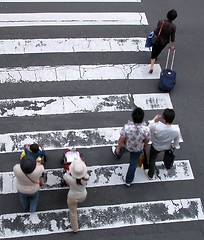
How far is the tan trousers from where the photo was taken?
6570 mm

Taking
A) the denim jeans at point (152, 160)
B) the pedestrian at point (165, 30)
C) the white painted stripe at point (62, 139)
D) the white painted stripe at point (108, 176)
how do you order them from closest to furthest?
the denim jeans at point (152, 160)
the white painted stripe at point (108, 176)
the white painted stripe at point (62, 139)
the pedestrian at point (165, 30)

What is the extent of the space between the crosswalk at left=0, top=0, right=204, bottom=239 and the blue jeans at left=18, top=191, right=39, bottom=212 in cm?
17

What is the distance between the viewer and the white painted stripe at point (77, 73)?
9.73m

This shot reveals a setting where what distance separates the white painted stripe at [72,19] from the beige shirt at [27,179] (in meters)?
5.83

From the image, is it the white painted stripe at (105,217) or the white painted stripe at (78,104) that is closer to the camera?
the white painted stripe at (105,217)

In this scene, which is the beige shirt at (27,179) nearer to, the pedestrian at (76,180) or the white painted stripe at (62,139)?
the pedestrian at (76,180)

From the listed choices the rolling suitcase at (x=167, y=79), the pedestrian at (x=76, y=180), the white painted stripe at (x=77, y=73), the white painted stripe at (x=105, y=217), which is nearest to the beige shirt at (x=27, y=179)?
the pedestrian at (x=76, y=180)

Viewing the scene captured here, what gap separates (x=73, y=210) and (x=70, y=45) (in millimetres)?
5321

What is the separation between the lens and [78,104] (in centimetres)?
927

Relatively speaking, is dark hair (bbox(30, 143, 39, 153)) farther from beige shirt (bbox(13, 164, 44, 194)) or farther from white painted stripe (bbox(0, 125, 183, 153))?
white painted stripe (bbox(0, 125, 183, 153))

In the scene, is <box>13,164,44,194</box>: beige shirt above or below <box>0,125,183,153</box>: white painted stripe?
below

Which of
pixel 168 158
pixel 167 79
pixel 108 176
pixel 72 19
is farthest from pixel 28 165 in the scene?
pixel 72 19

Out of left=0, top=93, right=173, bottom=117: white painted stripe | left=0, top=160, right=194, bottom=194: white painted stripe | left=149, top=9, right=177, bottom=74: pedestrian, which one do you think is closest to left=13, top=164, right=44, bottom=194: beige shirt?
left=0, top=160, right=194, bottom=194: white painted stripe

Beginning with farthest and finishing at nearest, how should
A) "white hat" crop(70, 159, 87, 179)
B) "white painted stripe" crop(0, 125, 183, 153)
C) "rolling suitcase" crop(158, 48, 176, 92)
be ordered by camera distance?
1. "rolling suitcase" crop(158, 48, 176, 92)
2. "white painted stripe" crop(0, 125, 183, 153)
3. "white hat" crop(70, 159, 87, 179)
